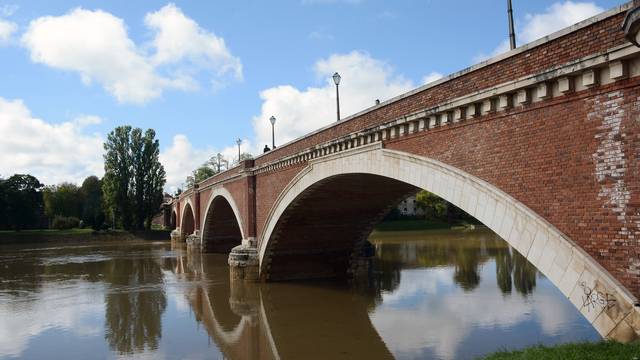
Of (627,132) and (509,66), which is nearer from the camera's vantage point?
(627,132)

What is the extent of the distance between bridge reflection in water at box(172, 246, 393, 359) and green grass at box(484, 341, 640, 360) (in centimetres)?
446

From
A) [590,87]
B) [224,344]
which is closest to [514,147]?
[590,87]

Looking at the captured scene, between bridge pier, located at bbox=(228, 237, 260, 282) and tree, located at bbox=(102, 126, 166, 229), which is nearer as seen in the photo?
bridge pier, located at bbox=(228, 237, 260, 282)

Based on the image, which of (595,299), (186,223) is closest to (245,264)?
(595,299)

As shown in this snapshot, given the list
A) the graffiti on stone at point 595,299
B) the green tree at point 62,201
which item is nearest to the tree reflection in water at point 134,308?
the graffiti on stone at point 595,299

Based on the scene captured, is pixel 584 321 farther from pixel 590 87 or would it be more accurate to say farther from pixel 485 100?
pixel 590 87

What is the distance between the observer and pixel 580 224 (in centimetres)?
692

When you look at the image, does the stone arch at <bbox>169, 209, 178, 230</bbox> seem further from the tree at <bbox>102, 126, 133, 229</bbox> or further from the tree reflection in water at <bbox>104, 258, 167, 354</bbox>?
the tree reflection in water at <bbox>104, 258, 167, 354</bbox>

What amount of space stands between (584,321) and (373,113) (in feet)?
24.2

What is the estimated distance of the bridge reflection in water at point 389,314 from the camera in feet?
38.6

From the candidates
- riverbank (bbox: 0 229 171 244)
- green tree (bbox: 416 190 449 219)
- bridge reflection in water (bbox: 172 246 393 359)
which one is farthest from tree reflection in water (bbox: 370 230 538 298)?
riverbank (bbox: 0 229 171 244)

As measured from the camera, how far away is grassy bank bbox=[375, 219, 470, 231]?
62.1 metres

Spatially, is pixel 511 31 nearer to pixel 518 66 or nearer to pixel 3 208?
pixel 518 66

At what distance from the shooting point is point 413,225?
208ft
